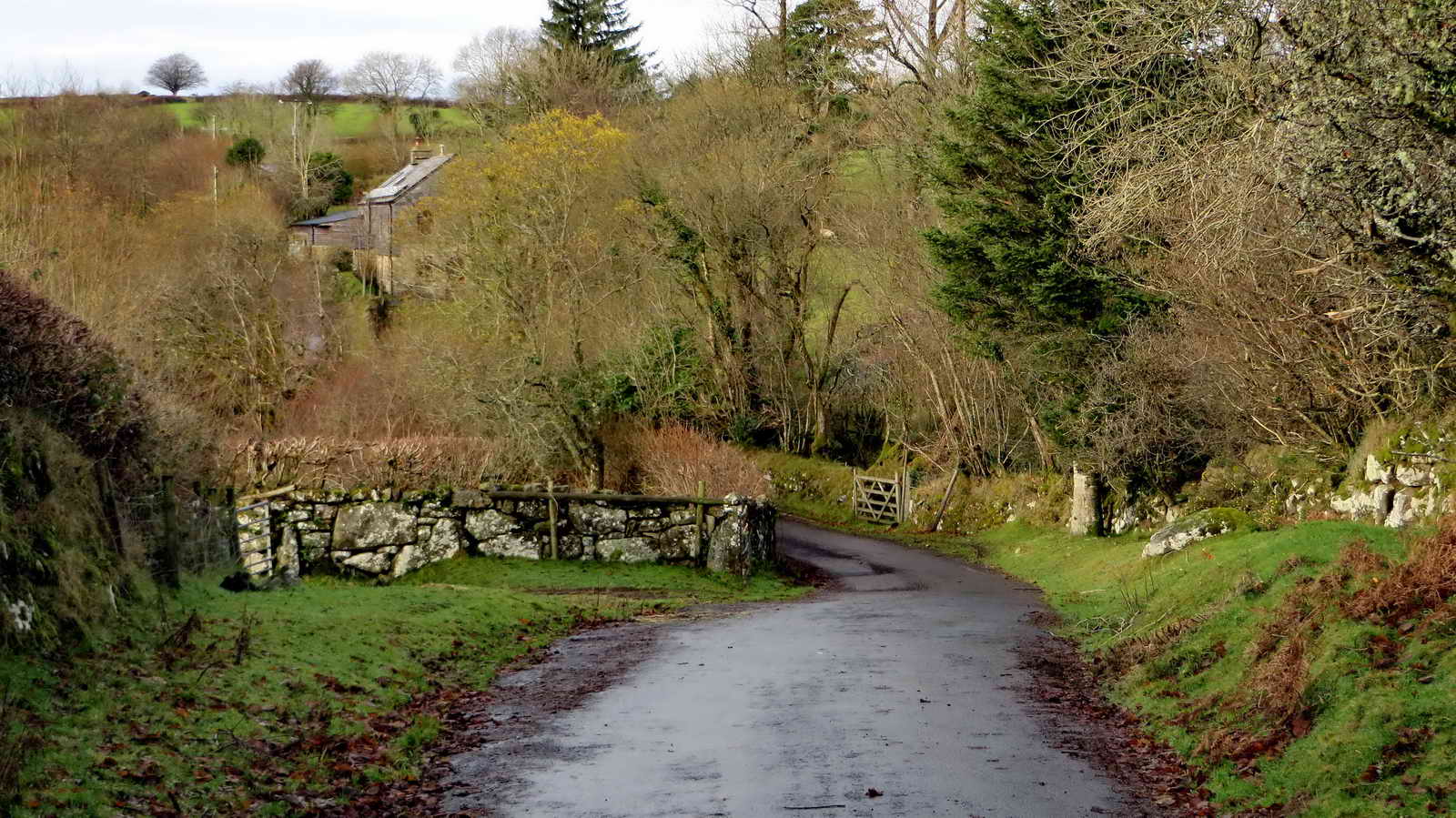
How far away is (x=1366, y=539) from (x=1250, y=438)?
13.3m

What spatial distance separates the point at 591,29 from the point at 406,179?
14466 mm

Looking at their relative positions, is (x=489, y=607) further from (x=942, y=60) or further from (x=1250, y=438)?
(x=942, y=60)

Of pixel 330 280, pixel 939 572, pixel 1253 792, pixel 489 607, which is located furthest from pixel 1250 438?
pixel 330 280

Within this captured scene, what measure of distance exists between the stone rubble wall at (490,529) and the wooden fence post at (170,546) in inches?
543

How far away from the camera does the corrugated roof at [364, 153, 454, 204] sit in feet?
246

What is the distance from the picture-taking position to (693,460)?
120 feet

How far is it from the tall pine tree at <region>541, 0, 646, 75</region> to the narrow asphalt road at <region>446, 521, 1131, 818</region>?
58999mm

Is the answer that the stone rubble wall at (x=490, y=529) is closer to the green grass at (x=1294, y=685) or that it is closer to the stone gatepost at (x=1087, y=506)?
the stone gatepost at (x=1087, y=506)

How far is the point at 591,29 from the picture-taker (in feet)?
244

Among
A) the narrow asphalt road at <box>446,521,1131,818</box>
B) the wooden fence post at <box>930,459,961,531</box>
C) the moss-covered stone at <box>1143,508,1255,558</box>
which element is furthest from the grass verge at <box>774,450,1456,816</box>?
the wooden fence post at <box>930,459,961,531</box>

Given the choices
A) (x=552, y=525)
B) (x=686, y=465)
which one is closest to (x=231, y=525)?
(x=552, y=525)

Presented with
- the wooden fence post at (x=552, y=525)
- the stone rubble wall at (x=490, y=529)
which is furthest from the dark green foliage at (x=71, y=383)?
the wooden fence post at (x=552, y=525)

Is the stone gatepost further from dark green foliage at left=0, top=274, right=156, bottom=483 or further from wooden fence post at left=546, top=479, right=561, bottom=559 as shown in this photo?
dark green foliage at left=0, top=274, right=156, bottom=483

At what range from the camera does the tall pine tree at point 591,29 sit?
73500 mm
